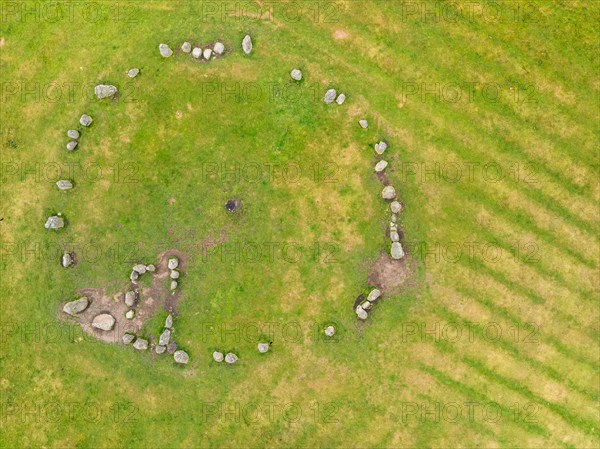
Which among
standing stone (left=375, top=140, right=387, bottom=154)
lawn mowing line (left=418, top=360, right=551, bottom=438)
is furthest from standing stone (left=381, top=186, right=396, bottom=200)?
lawn mowing line (left=418, top=360, right=551, bottom=438)

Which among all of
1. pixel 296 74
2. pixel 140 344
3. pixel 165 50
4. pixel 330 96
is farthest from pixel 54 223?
pixel 330 96

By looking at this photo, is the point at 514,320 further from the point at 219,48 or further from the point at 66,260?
the point at 66,260

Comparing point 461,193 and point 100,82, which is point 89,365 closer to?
point 100,82

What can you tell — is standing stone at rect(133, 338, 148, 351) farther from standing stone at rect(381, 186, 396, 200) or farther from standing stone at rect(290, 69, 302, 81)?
standing stone at rect(290, 69, 302, 81)

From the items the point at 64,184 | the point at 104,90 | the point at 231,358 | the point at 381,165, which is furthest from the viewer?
the point at 104,90

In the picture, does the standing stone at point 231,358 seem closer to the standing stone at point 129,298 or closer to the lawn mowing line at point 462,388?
the standing stone at point 129,298

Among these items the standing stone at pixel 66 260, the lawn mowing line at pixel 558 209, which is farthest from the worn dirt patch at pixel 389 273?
the standing stone at pixel 66 260
